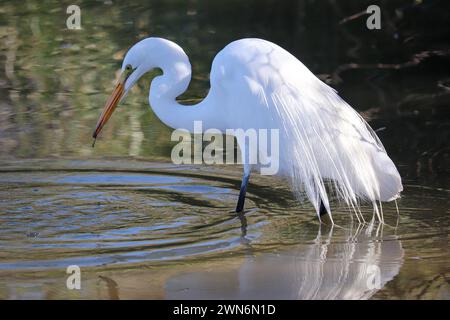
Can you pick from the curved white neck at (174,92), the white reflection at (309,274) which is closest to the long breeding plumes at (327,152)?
the white reflection at (309,274)

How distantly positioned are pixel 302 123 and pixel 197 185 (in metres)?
0.98

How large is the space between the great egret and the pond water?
0.67 ft

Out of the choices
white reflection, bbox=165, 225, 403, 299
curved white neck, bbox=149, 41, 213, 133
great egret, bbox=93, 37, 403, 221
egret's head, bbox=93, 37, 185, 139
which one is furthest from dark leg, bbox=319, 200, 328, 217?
egret's head, bbox=93, 37, 185, 139

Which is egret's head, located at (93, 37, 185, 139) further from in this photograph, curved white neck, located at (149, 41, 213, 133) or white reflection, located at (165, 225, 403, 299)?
white reflection, located at (165, 225, 403, 299)

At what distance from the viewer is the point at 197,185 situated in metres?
5.78

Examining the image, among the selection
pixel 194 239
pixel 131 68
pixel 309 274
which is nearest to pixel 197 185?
pixel 131 68

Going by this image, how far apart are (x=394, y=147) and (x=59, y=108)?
9.68ft

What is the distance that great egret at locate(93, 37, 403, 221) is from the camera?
5.08 m

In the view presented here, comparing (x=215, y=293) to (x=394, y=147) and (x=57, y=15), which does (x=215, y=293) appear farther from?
(x=57, y=15)

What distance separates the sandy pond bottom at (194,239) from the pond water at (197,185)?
0.01 m

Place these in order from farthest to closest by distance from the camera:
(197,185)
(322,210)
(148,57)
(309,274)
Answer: (197,185), (148,57), (322,210), (309,274)

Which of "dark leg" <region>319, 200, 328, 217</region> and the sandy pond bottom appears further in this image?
"dark leg" <region>319, 200, 328, 217</region>

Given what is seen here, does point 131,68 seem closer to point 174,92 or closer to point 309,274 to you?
point 174,92
